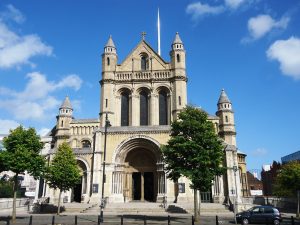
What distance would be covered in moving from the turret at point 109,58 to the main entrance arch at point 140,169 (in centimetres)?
1404

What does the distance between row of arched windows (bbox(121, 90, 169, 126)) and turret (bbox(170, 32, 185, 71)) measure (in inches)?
177

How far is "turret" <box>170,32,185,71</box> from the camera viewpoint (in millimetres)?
47759

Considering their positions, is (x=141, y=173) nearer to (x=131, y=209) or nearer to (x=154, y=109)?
(x=131, y=209)

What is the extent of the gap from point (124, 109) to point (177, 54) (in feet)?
38.8

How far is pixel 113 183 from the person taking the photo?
3703cm

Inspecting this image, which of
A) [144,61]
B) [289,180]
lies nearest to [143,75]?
[144,61]

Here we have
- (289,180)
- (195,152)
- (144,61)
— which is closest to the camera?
(195,152)

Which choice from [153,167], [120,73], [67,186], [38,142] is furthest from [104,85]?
[38,142]

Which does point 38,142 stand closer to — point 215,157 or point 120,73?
point 215,157

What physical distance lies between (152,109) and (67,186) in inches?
732

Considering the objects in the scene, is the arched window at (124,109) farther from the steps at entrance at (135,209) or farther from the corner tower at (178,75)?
the steps at entrance at (135,209)

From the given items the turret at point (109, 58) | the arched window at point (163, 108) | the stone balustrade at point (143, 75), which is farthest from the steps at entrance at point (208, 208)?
the turret at point (109, 58)

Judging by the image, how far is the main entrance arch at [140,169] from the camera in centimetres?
3747

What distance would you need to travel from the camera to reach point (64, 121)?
5338 cm
